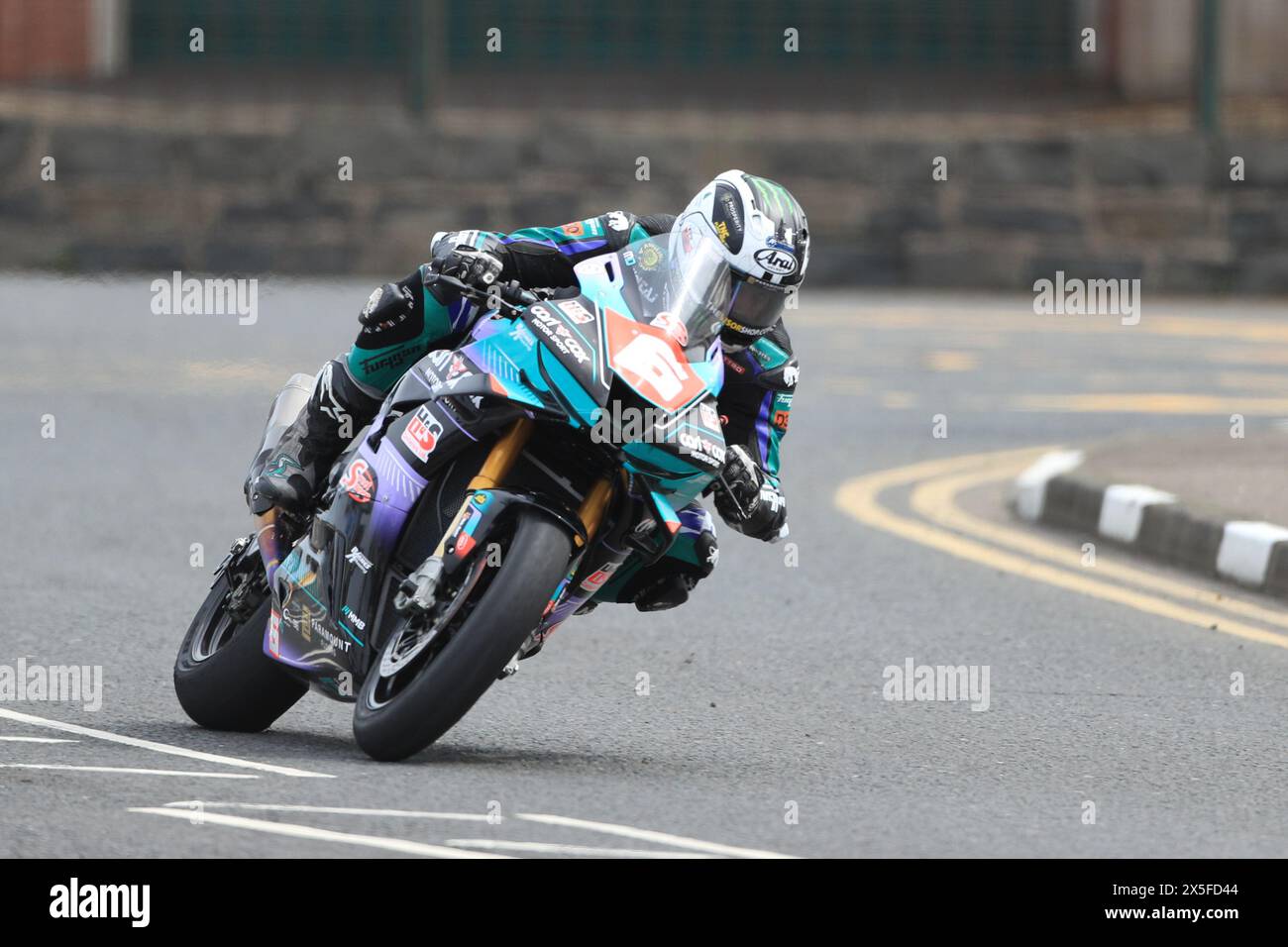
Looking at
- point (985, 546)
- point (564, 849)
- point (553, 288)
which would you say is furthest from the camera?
point (985, 546)

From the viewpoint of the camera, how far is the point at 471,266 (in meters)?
6.04

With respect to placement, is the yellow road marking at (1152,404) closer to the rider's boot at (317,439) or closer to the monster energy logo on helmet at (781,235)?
the rider's boot at (317,439)

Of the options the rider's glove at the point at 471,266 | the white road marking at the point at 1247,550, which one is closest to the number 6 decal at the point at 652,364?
the rider's glove at the point at 471,266

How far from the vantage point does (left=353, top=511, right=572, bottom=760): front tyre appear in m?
5.68

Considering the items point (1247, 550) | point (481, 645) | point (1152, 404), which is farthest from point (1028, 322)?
point (481, 645)

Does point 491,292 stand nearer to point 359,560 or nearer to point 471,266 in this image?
point 471,266

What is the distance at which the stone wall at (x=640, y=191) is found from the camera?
2055 cm

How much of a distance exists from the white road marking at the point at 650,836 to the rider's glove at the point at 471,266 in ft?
4.21

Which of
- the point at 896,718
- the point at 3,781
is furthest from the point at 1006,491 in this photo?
the point at 3,781

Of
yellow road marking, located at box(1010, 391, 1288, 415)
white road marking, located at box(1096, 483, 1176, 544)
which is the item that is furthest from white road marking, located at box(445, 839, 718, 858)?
yellow road marking, located at box(1010, 391, 1288, 415)

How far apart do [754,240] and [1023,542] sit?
502 cm
